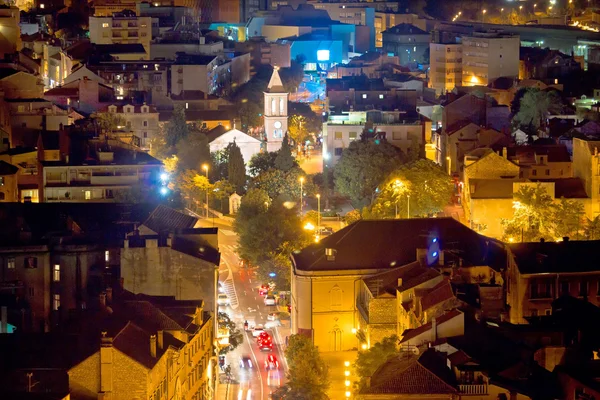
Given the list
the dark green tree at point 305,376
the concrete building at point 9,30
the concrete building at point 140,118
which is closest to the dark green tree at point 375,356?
the dark green tree at point 305,376

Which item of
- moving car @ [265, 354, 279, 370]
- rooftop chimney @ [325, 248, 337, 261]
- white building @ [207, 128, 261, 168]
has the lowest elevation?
moving car @ [265, 354, 279, 370]

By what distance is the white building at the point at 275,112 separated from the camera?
262 feet

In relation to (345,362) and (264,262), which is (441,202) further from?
(345,362)

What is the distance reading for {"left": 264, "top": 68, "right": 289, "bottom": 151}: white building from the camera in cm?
7981

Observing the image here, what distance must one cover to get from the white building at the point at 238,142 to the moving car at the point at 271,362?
30358mm

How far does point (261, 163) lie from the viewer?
73.5 meters

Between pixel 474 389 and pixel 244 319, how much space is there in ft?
59.0

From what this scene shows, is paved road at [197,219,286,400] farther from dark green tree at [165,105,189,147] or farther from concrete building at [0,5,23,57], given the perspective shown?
concrete building at [0,5,23,57]

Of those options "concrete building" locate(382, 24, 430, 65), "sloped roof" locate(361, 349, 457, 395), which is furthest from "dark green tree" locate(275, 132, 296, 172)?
"concrete building" locate(382, 24, 430, 65)

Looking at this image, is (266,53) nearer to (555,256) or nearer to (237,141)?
(237,141)

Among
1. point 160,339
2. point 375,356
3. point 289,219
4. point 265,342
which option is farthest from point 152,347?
point 289,219

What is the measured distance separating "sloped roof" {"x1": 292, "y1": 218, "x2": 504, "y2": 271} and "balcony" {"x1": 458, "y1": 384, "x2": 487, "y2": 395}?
14734 mm

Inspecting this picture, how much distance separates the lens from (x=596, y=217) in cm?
5794

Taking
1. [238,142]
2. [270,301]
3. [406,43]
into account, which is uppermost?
[406,43]
